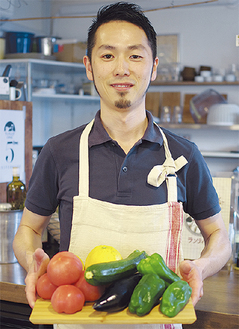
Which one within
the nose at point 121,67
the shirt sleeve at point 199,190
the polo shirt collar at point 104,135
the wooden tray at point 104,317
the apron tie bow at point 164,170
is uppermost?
the nose at point 121,67

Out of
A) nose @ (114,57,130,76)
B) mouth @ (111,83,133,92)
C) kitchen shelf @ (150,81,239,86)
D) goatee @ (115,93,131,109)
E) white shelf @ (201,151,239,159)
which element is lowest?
white shelf @ (201,151,239,159)

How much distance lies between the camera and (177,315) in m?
0.79

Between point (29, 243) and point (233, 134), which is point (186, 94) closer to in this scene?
point (233, 134)

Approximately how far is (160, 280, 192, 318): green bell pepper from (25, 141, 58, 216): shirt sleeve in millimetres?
496

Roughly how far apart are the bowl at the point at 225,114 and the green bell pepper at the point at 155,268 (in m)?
3.27

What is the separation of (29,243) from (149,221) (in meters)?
0.36

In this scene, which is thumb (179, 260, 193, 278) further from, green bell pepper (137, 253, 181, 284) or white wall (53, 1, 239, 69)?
Result: white wall (53, 1, 239, 69)

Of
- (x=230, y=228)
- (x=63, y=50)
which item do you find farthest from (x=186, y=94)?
(x=230, y=228)

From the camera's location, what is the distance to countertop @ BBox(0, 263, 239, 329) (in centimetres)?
134

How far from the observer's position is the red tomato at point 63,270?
0.86 metres

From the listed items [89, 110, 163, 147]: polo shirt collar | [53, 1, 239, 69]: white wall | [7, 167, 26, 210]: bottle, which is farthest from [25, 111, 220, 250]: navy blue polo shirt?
[53, 1, 239, 69]: white wall

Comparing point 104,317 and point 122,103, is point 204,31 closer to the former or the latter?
point 122,103

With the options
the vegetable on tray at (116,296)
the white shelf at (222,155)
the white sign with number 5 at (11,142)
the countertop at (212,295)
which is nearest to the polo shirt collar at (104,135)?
the vegetable on tray at (116,296)

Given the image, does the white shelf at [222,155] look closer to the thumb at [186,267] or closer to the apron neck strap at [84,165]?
the apron neck strap at [84,165]
